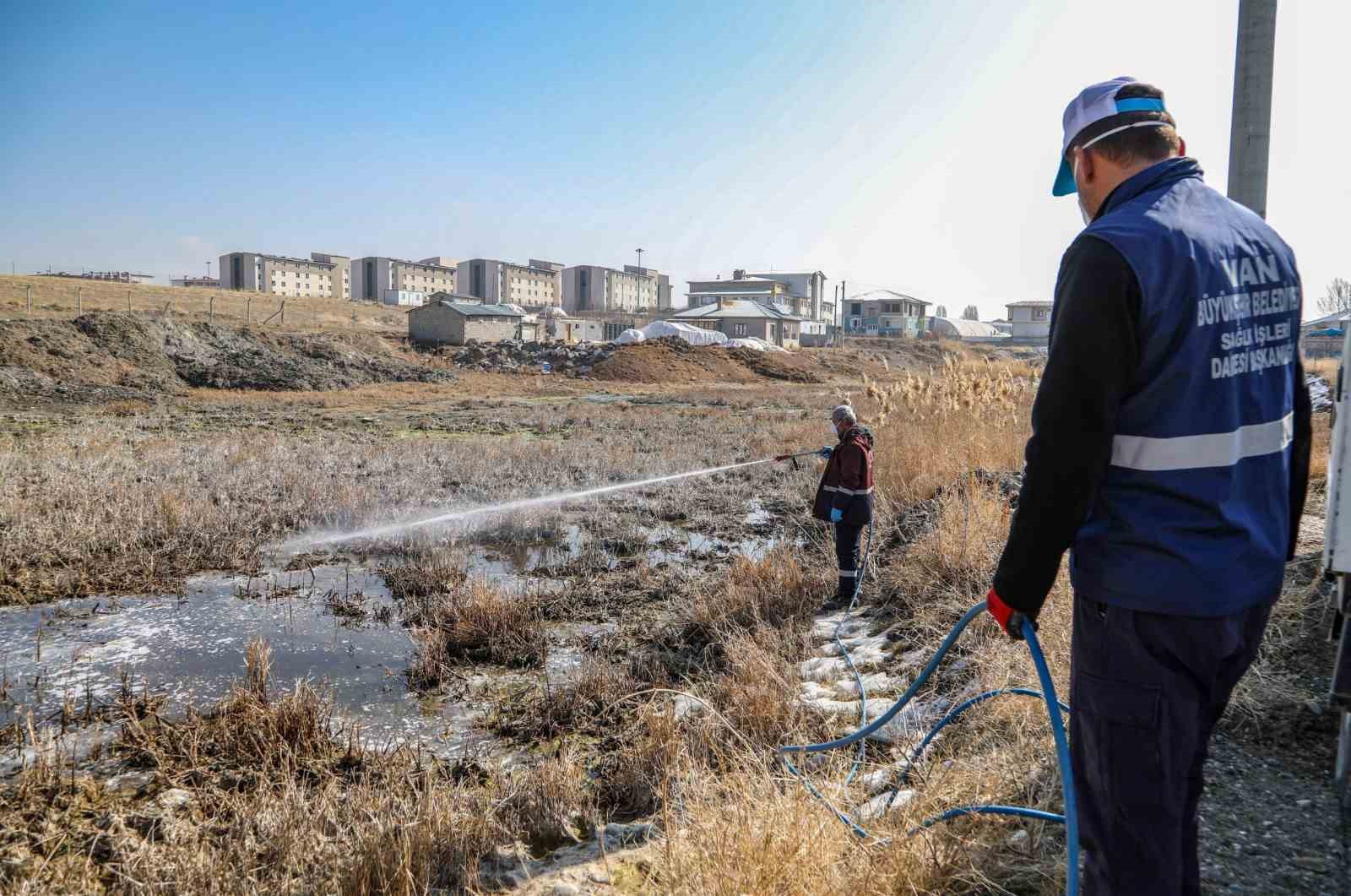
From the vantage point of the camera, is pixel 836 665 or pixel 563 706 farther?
pixel 836 665

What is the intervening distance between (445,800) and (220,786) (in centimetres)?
153

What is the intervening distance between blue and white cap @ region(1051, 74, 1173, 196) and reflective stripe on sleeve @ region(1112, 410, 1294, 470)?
83 cm

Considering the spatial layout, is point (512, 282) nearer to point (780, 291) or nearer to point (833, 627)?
point (780, 291)

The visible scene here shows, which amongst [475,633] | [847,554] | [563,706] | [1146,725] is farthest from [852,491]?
[1146,725]

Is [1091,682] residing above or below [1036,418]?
below

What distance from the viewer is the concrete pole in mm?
5121

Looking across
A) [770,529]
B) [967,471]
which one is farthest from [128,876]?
[770,529]

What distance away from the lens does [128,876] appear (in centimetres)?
310

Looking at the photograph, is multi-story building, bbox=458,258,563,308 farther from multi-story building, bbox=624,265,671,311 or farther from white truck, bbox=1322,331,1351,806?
white truck, bbox=1322,331,1351,806

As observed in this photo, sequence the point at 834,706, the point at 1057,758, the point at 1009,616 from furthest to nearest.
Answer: the point at 834,706 → the point at 1057,758 → the point at 1009,616

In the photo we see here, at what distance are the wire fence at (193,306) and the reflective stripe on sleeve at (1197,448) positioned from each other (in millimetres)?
49075

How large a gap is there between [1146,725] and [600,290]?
126m

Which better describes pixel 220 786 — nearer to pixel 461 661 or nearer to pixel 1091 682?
pixel 461 661

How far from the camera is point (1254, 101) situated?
16.9 ft
